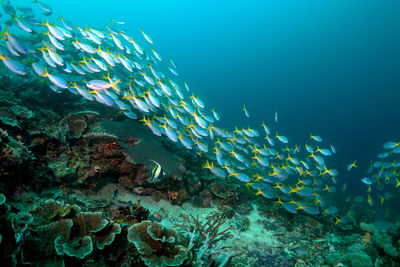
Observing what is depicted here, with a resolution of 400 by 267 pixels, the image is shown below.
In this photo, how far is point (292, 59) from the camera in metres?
95.1

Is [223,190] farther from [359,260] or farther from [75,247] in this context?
[75,247]

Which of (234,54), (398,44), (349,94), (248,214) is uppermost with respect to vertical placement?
(234,54)

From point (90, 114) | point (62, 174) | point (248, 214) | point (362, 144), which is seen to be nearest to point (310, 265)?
point (248, 214)

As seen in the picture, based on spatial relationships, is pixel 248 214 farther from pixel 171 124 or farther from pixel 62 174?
pixel 62 174

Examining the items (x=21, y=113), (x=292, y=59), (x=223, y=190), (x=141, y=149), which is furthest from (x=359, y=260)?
(x=292, y=59)

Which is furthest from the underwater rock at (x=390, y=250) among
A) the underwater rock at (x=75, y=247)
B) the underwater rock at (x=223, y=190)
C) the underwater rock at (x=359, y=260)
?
the underwater rock at (x=75, y=247)

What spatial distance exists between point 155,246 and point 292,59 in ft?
363

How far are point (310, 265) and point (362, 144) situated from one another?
64.0 m

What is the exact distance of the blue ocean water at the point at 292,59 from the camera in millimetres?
60656

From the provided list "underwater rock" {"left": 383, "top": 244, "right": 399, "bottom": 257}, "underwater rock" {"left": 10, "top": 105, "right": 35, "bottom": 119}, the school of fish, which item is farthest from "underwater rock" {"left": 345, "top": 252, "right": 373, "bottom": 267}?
"underwater rock" {"left": 10, "top": 105, "right": 35, "bottom": 119}

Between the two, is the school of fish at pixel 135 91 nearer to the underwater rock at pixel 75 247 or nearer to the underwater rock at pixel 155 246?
the underwater rock at pixel 155 246

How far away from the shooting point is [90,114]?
20.4 feet

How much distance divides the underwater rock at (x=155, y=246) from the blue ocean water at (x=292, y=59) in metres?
29.6

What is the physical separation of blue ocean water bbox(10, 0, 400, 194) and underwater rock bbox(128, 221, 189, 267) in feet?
97.2
